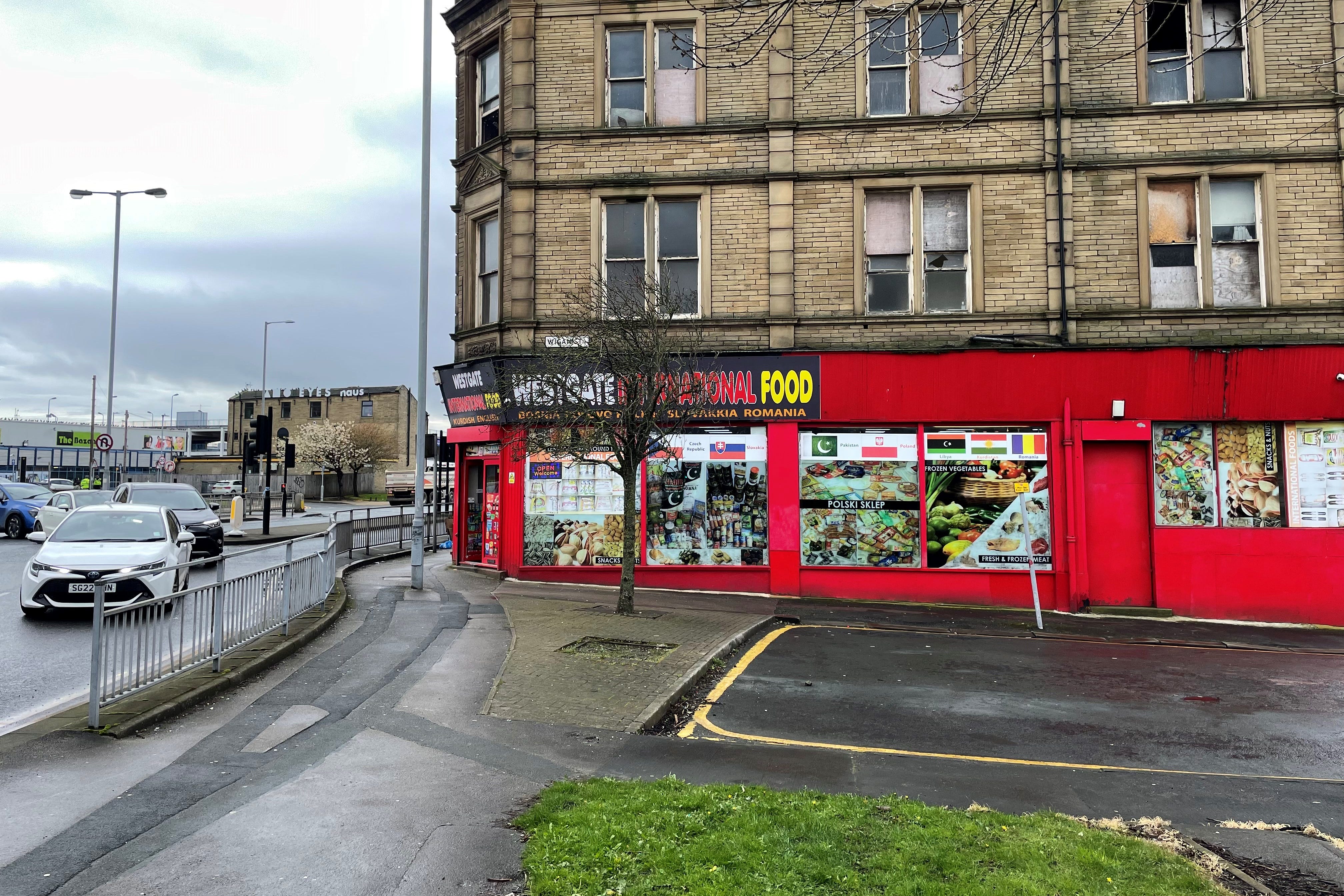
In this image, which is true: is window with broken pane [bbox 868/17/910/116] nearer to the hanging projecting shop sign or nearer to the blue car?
the hanging projecting shop sign

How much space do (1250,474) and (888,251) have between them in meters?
7.02

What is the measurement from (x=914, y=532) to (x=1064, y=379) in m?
3.58

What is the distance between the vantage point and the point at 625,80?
1603 centimetres

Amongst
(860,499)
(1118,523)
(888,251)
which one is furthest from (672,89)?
(1118,523)

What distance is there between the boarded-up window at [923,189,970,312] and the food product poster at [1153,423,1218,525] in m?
4.12

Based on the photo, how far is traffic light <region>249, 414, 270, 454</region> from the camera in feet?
90.9

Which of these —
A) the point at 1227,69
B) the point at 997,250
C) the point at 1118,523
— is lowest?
the point at 1118,523

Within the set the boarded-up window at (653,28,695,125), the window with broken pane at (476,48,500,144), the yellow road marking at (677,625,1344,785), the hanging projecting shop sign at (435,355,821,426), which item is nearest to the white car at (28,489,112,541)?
the window with broken pane at (476,48,500,144)

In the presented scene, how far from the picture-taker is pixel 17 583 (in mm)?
14945

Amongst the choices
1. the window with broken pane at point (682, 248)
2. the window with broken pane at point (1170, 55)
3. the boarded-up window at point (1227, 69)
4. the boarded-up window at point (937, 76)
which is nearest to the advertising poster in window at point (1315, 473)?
the boarded-up window at point (1227, 69)

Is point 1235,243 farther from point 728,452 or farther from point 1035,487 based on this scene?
point 728,452

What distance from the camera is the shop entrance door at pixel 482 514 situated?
1684cm

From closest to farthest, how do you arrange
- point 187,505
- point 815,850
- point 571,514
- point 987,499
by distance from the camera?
1. point 815,850
2. point 987,499
3. point 571,514
4. point 187,505

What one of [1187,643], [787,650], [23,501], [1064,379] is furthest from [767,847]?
[23,501]
